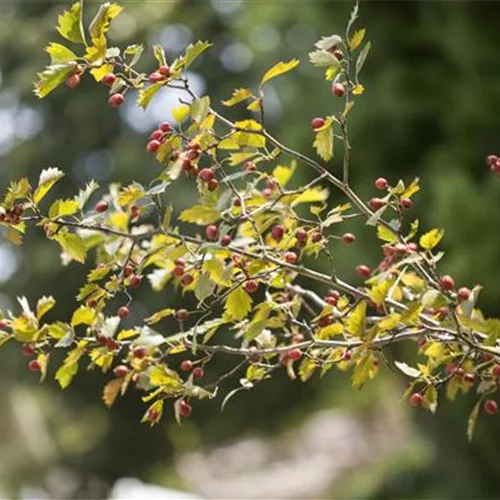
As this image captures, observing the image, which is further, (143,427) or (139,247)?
(143,427)

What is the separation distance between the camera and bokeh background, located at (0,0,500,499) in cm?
693

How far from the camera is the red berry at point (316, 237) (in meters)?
2.18

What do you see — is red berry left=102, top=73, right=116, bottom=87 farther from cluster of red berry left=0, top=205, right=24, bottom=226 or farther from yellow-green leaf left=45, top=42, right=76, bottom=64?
cluster of red berry left=0, top=205, right=24, bottom=226

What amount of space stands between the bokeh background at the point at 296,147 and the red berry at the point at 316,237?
1.41 feet

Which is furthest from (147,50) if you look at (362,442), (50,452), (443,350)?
(362,442)

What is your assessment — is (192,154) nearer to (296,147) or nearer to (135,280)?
(135,280)

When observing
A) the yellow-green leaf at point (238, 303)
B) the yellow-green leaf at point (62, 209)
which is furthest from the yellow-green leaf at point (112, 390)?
the yellow-green leaf at point (62, 209)

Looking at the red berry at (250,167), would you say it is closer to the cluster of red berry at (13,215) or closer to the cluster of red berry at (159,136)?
the cluster of red berry at (159,136)

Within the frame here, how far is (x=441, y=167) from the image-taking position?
693 cm

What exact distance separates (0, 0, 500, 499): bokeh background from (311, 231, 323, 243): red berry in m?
0.43

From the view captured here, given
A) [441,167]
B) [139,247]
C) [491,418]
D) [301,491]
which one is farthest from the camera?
[301,491]

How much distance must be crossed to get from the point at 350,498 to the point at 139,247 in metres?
8.80

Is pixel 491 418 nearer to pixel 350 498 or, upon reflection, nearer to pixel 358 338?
pixel 350 498

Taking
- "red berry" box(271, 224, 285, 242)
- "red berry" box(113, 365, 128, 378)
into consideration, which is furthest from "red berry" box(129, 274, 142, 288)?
"red berry" box(271, 224, 285, 242)
